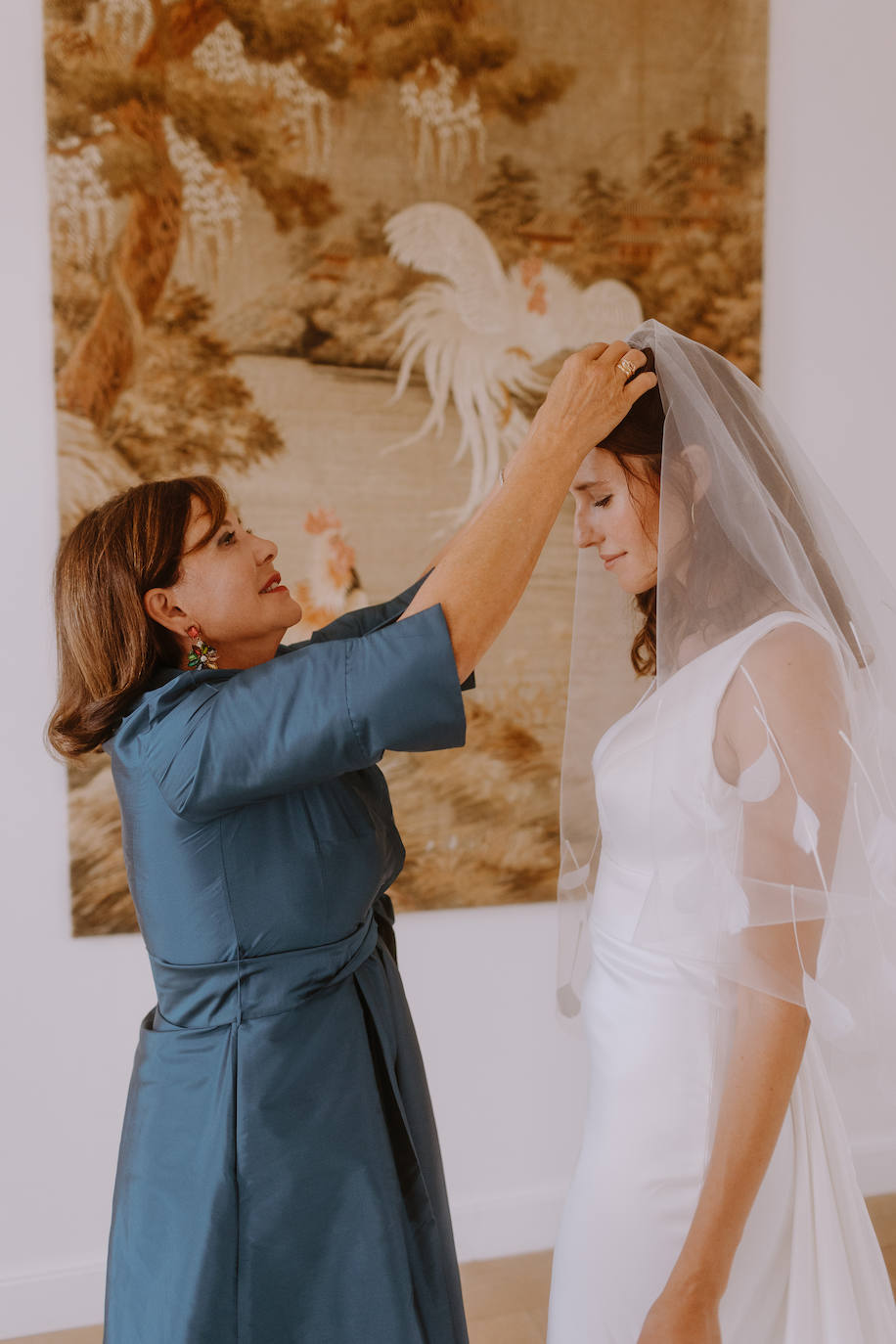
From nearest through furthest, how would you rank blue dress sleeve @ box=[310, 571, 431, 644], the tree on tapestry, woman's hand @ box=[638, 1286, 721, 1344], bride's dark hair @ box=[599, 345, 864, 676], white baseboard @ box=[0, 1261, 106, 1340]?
woman's hand @ box=[638, 1286, 721, 1344]
bride's dark hair @ box=[599, 345, 864, 676]
blue dress sleeve @ box=[310, 571, 431, 644]
the tree on tapestry
white baseboard @ box=[0, 1261, 106, 1340]

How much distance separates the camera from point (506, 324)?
2119 millimetres

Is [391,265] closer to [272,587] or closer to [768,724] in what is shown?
[272,587]

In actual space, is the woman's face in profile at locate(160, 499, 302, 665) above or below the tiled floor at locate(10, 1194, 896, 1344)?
A: above

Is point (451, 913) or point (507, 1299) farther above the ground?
point (451, 913)

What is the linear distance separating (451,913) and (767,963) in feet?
4.28

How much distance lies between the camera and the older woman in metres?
1.13

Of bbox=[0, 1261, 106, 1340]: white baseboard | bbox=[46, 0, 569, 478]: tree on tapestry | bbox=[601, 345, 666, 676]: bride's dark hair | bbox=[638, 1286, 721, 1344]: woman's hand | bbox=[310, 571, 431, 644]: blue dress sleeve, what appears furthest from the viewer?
bbox=[0, 1261, 106, 1340]: white baseboard

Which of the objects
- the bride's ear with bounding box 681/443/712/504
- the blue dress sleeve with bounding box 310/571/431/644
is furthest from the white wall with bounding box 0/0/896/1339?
the bride's ear with bounding box 681/443/712/504

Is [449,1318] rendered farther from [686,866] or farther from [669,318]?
[669,318]

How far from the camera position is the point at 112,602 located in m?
1.16

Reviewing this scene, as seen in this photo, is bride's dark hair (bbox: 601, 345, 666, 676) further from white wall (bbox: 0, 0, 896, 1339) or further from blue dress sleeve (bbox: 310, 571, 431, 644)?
white wall (bbox: 0, 0, 896, 1339)

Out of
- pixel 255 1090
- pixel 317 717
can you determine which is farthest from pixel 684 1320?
pixel 317 717

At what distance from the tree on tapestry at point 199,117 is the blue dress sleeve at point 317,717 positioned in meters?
1.13

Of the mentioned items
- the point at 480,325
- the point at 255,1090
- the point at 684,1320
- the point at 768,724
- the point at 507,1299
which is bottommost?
the point at 507,1299
